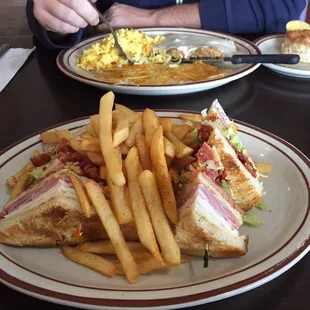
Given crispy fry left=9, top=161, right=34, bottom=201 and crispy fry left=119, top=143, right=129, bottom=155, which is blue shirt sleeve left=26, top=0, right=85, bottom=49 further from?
crispy fry left=119, top=143, right=129, bottom=155

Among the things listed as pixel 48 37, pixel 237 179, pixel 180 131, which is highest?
pixel 180 131

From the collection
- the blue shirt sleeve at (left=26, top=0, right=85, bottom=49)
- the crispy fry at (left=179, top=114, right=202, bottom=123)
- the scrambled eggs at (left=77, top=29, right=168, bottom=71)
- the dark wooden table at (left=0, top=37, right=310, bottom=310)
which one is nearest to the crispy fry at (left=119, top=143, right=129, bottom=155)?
the crispy fry at (left=179, top=114, right=202, bottom=123)

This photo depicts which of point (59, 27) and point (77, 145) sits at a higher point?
point (77, 145)

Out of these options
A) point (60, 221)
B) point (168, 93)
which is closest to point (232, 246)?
point (60, 221)

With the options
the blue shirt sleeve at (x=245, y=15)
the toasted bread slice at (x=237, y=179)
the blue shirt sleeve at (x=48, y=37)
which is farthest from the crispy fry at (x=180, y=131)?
the blue shirt sleeve at (x=245, y=15)

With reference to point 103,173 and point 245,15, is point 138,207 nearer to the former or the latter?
point 103,173

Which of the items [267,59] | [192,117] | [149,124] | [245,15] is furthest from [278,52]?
[149,124]

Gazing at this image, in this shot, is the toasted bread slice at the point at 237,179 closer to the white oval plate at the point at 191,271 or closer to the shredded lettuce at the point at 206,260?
the white oval plate at the point at 191,271
